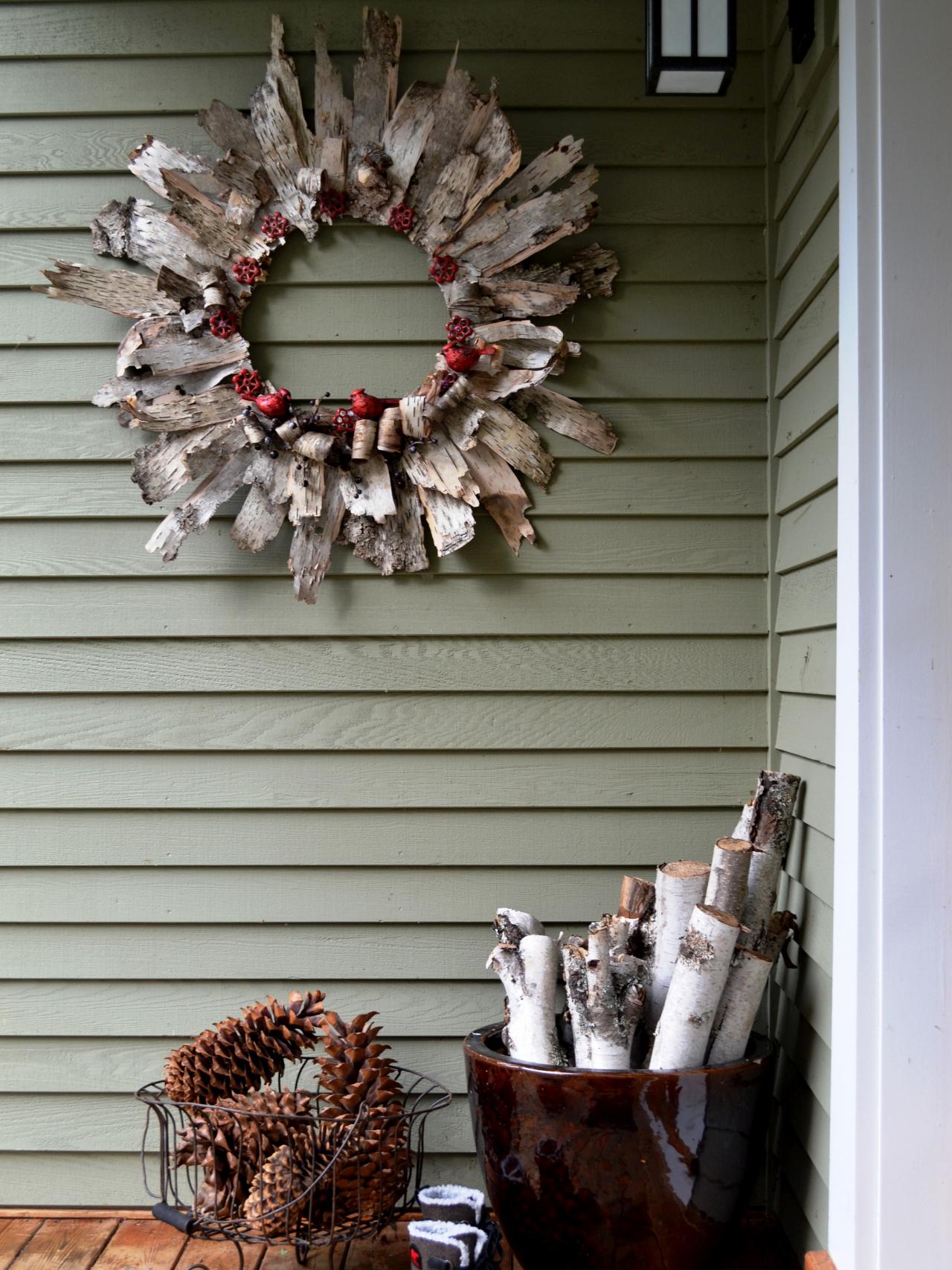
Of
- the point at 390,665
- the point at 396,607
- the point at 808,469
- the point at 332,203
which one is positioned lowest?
the point at 390,665

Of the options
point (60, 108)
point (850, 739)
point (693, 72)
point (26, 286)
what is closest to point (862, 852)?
point (850, 739)

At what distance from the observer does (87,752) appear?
212 cm

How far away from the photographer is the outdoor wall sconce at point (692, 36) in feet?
5.17

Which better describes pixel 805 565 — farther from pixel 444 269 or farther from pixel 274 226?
pixel 274 226

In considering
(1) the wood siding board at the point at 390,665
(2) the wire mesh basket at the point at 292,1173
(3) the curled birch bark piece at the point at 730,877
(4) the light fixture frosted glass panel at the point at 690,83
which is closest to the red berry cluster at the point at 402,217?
(4) the light fixture frosted glass panel at the point at 690,83

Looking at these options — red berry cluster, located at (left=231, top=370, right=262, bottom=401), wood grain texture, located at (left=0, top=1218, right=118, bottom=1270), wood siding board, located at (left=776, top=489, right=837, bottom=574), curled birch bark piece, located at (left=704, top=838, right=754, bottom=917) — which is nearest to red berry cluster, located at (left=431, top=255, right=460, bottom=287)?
red berry cluster, located at (left=231, top=370, right=262, bottom=401)

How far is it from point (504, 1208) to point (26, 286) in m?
1.86

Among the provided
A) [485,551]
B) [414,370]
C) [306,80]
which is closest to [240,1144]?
[485,551]

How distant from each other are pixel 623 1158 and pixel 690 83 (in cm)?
158

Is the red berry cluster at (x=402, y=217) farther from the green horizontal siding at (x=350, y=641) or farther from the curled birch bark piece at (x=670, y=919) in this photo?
the curled birch bark piece at (x=670, y=919)

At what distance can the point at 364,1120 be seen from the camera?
5.77ft

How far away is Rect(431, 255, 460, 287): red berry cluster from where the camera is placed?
204cm

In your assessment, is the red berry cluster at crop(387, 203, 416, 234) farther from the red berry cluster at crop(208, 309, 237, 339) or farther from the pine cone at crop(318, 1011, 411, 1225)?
the pine cone at crop(318, 1011, 411, 1225)

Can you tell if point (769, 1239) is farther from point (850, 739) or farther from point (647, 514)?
point (647, 514)
